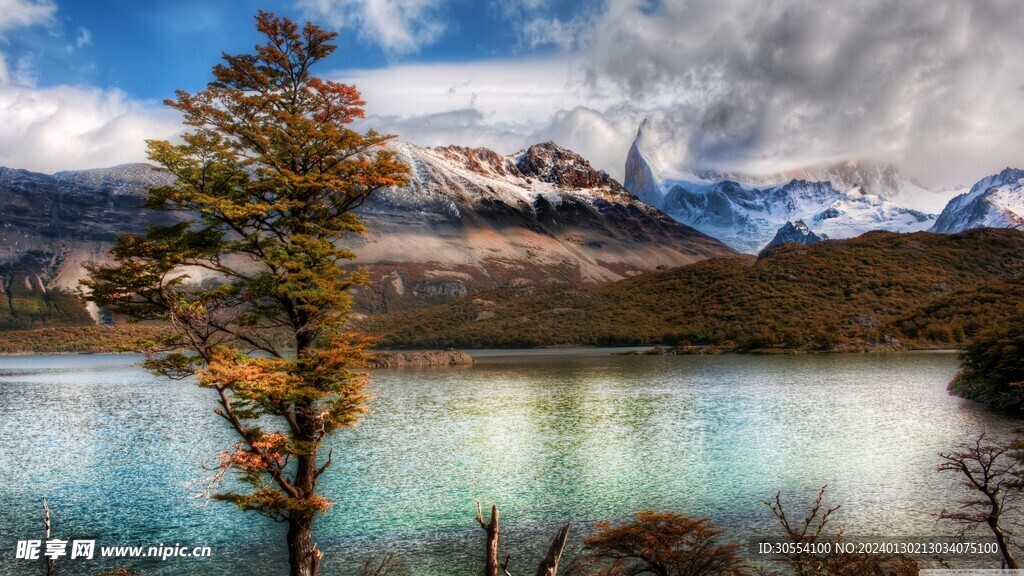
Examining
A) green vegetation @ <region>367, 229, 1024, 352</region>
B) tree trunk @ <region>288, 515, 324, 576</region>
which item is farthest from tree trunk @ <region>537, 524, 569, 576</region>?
green vegetation @ <region>367, 229, 1024, 352</region>

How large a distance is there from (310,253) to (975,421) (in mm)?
42706

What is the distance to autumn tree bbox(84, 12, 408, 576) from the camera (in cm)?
1769

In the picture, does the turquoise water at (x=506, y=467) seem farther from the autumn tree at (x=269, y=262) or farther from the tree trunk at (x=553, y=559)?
the tree trunk at (x=553, y=559)

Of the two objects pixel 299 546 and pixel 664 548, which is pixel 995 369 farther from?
pixel 299 546

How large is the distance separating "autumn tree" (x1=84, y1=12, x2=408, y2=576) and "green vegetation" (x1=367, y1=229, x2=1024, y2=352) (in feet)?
395

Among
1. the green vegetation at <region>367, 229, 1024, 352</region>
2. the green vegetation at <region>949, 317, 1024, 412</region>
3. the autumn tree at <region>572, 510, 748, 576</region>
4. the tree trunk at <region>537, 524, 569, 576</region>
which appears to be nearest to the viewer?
the tree trunk at <region>537, 524, 569, 576</region>

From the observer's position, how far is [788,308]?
491 feet

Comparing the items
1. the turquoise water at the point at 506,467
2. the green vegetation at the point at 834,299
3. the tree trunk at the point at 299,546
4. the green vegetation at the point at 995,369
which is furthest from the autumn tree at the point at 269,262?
the green vegetation at the point at 834,299

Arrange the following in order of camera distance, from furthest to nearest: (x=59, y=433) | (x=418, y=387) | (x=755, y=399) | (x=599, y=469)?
(x=418, y=387) < (x=755, y=399) < (x=59, y=433) < (x=599, y=469)

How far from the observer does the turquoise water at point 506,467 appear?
920 inches

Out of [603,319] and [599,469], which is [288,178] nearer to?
[599,469]

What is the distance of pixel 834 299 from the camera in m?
149

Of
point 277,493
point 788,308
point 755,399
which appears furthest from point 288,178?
point 788,308

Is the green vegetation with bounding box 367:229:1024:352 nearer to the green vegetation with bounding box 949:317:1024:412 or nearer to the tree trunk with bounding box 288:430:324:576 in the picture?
the green vegetation with bounding box 949:317:1024:412
